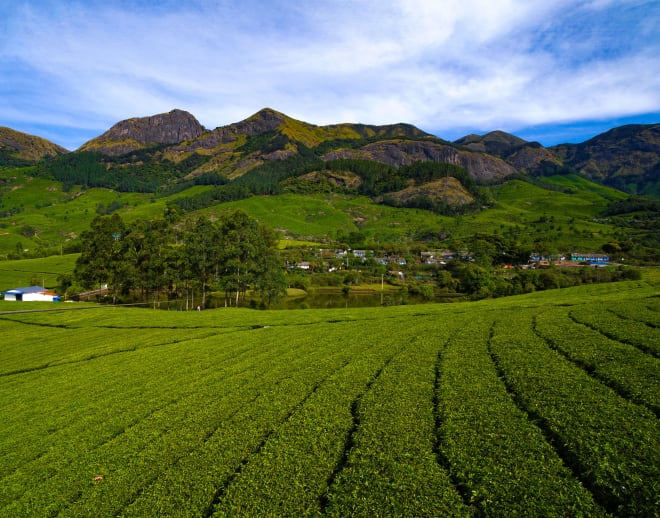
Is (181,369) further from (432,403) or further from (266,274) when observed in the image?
(266,274)

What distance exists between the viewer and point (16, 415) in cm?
1786

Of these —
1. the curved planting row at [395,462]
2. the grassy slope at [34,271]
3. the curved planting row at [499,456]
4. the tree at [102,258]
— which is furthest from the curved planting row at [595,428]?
the grassy slope at [34,271]

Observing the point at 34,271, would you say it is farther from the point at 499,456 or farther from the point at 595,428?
the point at 595,428

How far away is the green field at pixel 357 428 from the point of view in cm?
980

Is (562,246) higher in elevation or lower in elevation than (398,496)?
higher

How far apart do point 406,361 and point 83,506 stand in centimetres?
1514

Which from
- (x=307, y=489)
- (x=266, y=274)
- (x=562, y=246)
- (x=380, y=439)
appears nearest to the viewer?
(x=307, y=489)

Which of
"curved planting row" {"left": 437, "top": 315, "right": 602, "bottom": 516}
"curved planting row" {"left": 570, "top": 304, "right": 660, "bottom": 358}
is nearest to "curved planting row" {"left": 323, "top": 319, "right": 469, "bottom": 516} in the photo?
"curved planting row" {"left": 437, "top": 315, "right": 602, "bottom": 516}

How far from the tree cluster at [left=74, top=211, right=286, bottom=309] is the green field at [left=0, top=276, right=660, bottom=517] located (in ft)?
179

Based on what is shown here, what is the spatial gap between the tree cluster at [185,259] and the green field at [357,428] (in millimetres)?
54506

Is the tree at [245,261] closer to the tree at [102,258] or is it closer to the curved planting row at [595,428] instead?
the tree at [102,258]

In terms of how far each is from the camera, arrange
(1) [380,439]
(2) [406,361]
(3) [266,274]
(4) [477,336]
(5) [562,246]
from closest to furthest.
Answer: (1) [380,439] → (2) [406,361] → (4) [477,336] → (3) [266,274] → (5) [562,246]

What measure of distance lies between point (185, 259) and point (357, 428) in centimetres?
7711

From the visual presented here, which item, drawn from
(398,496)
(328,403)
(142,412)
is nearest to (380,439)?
(398,496)
